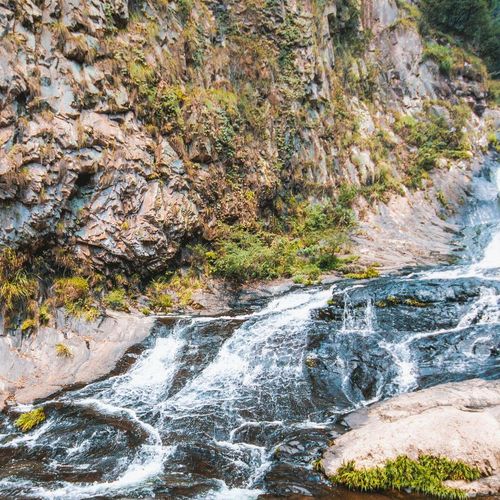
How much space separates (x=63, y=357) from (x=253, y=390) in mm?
5793

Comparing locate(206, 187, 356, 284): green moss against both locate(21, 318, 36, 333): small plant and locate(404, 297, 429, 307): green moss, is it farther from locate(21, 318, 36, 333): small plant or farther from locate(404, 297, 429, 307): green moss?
locate(21, 318, 36, 333): small plant

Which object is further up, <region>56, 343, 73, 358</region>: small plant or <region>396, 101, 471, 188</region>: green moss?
<region>396, 101, 471, 188</region>: green moss

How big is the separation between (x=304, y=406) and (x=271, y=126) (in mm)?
16582

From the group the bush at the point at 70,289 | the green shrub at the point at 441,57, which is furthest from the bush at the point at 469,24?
the bush at the point at 70,289

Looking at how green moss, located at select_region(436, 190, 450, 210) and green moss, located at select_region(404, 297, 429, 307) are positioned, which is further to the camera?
green moss, located at select_region(436, 190, 450, 210)

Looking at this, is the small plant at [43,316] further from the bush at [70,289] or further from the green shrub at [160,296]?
the green shrub at [160,296]

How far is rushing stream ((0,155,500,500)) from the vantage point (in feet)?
23.0

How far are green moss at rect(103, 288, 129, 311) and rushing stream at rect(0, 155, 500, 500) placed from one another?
6.10 feet

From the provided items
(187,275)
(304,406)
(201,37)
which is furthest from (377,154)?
(304,406)

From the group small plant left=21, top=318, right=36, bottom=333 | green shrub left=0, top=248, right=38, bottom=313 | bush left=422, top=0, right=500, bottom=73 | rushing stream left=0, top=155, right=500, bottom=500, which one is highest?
bush left=422, top=0, right=500, bottom=73

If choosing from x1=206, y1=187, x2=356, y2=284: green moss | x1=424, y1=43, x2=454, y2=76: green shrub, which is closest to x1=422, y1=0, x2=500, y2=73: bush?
x1=424, y1=43, x2=454, y2=76: green shrub

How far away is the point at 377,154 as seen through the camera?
27.7 metres

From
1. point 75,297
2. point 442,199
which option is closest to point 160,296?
point 75,297

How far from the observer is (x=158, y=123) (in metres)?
A: 16.7
